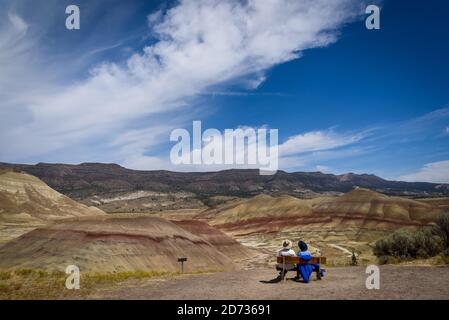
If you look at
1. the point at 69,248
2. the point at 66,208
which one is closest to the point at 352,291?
the point at 69,248

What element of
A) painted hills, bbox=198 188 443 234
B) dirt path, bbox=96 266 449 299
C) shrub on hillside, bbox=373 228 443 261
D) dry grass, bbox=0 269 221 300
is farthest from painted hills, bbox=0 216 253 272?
painted hills, bbox=198 188 443 234

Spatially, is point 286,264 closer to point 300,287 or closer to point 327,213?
point 300,287

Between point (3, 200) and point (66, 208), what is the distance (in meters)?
19.9

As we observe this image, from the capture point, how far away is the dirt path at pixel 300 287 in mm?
11398

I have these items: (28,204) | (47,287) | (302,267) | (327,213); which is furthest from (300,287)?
(28,204)

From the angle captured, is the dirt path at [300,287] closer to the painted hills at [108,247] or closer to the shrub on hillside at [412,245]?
the shrub on hillside at [412,245]

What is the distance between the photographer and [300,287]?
12.9 meters

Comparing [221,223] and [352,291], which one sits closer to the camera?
[352,291]

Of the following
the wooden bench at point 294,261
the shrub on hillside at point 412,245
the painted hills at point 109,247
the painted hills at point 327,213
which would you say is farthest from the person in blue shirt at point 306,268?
the painted hills at point 327,213

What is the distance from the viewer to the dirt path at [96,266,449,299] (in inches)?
449

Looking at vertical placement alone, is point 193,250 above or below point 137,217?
below
